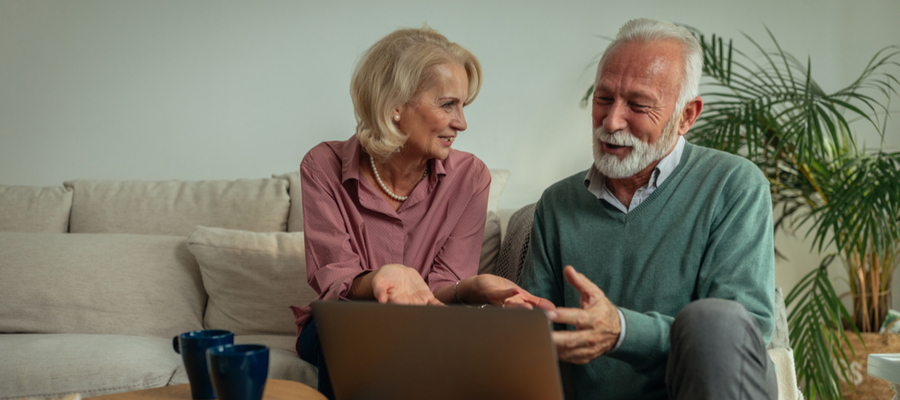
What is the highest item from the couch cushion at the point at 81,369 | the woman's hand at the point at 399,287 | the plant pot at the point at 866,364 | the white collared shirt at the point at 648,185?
the white collared shirt at the point at 648,185

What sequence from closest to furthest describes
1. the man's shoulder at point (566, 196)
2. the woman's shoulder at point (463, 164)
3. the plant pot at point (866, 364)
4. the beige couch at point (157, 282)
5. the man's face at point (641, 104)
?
1. the man's face at point (641, 104)
2. the man's shoulder at point (566, 196)
3. the woman's shoulder at point (463, 164)
4. the beige couch at point (157, 282)
5. the plant pot at point (866, 364)

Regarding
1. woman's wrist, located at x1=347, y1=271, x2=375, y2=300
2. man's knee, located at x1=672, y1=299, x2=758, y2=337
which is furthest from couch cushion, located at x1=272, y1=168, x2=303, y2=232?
man's knee, located at x1=672, y1=299, x2=758, y2=337

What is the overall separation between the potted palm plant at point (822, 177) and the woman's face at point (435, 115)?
1.02 meters

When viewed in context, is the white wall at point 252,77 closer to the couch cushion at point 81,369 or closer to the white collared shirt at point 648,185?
the couch cushion at point 81,369

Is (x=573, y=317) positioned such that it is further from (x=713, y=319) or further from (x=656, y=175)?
(x=656, y=175)

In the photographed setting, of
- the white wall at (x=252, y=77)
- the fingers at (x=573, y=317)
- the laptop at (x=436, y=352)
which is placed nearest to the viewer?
the laptop at (x=436, y=352)

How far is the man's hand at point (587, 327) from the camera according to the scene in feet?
2.80

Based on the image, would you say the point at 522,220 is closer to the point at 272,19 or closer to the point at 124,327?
the point at 124,327

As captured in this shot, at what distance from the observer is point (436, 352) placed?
0.77 metres

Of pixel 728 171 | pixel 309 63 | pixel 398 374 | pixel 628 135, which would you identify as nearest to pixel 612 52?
pixel 628 135

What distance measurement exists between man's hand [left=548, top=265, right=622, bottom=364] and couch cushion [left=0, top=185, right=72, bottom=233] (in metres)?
1.99

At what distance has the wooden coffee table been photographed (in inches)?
37.5

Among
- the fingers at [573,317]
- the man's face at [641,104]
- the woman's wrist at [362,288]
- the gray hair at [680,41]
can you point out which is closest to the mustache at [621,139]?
the man's face at [641,104]

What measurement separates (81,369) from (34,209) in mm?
898
